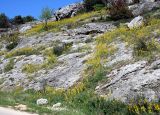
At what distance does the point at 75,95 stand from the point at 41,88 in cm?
394

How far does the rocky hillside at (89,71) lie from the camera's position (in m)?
17.6

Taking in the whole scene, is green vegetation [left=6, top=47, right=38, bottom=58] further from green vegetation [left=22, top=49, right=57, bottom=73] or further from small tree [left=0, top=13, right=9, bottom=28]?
small tree [left=0, top=13, right=9, bottom=28]

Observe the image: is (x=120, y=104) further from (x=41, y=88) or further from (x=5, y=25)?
(x=5, y=25)

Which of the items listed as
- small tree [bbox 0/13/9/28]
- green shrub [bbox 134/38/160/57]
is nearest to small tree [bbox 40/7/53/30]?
small tree [bbox 0/13/9/28]

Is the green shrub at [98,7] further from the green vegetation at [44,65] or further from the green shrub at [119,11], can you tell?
the green vegetation at [44,65]

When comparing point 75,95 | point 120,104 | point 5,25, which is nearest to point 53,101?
point 75,95

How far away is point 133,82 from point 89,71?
4.85 m

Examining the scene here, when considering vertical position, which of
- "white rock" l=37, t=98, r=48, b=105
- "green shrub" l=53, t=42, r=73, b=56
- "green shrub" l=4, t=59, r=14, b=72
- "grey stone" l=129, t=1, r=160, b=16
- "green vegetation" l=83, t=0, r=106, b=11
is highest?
"green vegetation" l=83, t=0, r=106, b=11

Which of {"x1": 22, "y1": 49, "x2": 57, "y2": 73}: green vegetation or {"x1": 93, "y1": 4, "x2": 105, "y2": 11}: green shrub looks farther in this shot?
{"x1": 93, "y1": 4, "x2": 105, "y2": 11}: green shrub

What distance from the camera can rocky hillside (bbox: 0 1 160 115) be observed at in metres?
17.6

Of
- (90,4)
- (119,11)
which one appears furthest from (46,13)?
(119,11)

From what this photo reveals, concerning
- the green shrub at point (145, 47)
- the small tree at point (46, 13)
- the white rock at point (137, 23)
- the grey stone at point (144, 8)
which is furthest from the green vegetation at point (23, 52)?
the small tree at point (46, 13)

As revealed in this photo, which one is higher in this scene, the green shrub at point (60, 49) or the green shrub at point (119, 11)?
the green shrub at point (119, 11)

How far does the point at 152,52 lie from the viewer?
70.4 ft
